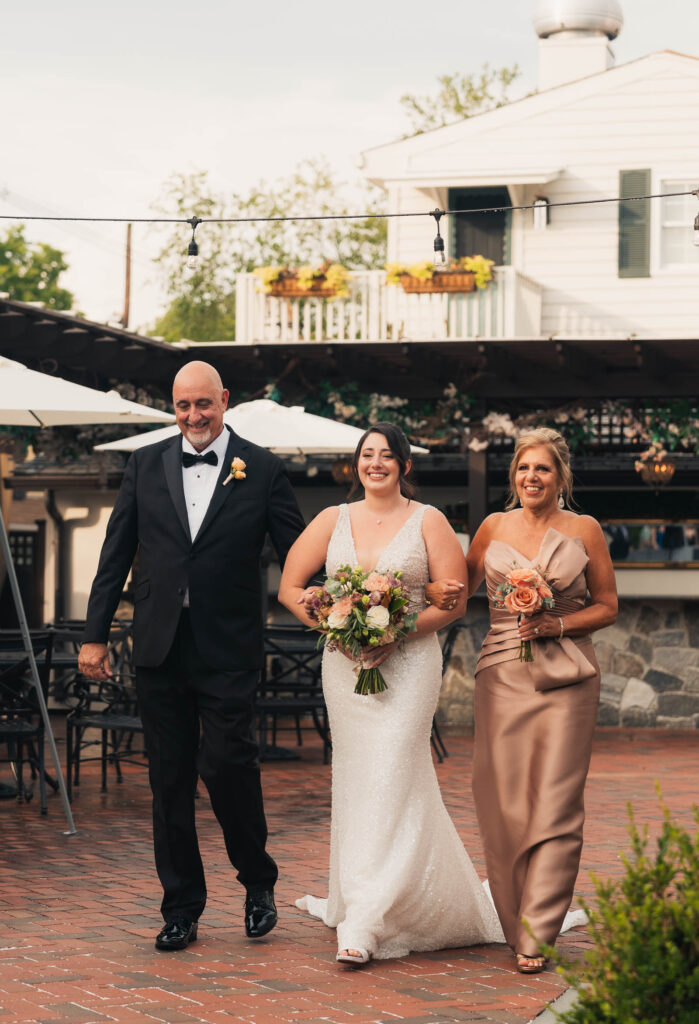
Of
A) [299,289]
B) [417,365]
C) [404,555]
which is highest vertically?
[299,289]

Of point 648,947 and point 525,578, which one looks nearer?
point 648,947

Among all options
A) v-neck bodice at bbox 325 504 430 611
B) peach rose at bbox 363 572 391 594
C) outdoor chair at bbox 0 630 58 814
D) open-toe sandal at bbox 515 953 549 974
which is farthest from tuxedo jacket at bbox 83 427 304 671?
outdoor chair at bbox 0 630 58 814

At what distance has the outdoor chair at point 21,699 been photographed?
29.2 feet

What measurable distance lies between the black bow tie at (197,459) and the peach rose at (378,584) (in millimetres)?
795

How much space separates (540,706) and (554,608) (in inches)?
15.2

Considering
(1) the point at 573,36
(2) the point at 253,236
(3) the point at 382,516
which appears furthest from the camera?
(2) the point at 253,236

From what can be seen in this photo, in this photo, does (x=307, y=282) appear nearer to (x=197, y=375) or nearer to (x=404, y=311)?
(x=404, y=311)

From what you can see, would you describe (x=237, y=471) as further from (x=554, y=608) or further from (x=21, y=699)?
(x=21, y=699)

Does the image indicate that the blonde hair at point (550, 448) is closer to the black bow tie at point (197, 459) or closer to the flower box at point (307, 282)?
the black bow tie at point (197, 459)

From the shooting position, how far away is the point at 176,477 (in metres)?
5.93

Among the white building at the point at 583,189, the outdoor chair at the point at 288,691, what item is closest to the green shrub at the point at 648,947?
the outdoor chair at the point at 288,691

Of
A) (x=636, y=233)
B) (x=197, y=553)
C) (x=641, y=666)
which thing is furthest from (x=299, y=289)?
(x=197, y=553)

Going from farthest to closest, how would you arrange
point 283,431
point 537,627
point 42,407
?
1. point 283,431
2. point 42,407
3. point 537,627

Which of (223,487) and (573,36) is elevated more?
(573,36)
